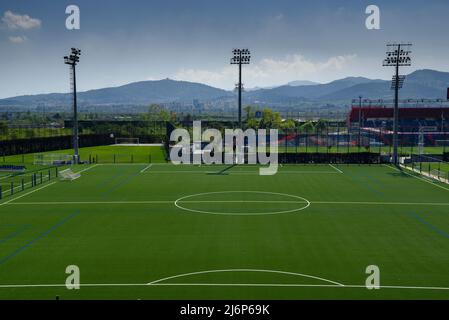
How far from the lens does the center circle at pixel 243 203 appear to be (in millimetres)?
31141

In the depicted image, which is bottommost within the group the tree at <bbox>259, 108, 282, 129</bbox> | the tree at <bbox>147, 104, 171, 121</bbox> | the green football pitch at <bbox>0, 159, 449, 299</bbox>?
the green football pitch at <bbox>0, 159, 449, 299</bbox>

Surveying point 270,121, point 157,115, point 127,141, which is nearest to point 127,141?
point 127,141

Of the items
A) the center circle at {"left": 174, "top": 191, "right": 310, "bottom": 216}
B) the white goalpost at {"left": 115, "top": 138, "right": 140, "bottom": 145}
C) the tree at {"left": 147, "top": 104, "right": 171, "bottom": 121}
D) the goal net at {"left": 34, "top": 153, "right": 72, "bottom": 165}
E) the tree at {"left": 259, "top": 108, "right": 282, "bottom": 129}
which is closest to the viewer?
the center circle at {"left": 174, "top": 191, "right": 310, "bottom": 216}

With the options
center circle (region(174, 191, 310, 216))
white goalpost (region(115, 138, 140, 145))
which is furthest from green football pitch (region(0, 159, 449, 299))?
white goalpost (region(115, 138, 140, 145))

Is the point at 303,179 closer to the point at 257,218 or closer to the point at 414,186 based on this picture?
the point at 414,186

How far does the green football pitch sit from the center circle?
8 centimetres

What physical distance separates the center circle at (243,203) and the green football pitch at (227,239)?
75 millimetres

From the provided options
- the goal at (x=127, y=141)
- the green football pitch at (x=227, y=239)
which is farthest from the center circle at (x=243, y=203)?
the goal at (x=127, y=141)

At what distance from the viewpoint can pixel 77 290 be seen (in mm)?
17531

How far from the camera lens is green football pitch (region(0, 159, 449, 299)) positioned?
17859 mm

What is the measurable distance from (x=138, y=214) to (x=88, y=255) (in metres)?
8.72

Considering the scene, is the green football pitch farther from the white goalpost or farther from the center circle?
the white goalpost

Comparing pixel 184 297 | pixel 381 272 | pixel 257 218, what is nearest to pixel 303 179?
pixel 257 218

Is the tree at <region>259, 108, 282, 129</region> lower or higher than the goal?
higher
